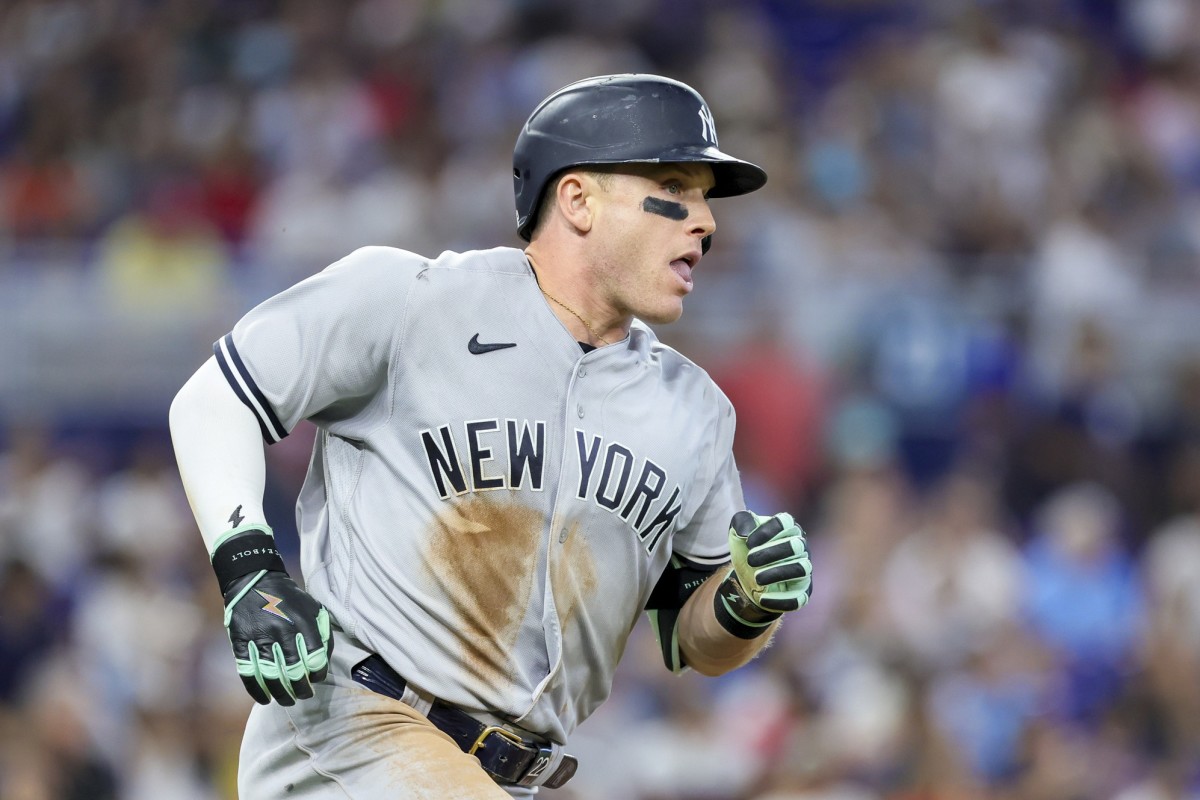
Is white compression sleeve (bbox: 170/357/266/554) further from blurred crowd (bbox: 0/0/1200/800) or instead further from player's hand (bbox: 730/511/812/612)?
blurred crowd (bbox: 0/0/1200/800)

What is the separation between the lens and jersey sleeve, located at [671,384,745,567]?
3.97m


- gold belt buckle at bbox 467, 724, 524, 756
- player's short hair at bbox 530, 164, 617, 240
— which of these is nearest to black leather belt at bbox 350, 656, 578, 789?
gold belt buckle at bbox 467, 724, 524, 756

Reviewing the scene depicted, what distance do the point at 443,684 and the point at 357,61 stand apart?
29.9 feet

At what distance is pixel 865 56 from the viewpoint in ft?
39.2

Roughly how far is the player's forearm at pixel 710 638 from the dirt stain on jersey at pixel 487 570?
49 centimetres

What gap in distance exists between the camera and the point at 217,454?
11.2ft

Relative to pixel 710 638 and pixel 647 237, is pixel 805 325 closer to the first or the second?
pixel 710 638

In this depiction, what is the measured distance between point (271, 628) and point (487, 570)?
566 mm

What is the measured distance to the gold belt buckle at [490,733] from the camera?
356 centimetres

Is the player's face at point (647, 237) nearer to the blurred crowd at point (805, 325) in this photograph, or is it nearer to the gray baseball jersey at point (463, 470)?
the gray baseball jersey at point (463, 470)

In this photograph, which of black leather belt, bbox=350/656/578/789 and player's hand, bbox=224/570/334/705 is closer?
player's hand, bbox=224/570/334/705

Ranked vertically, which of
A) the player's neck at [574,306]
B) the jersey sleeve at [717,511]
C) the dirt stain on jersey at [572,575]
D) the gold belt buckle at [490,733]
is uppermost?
the player's neck at [574,306]

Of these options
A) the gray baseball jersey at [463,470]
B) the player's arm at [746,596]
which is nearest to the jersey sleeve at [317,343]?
the gray baseball jersey at [463,470]

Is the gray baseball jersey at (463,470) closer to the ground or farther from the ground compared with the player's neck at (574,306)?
closer to the ground
